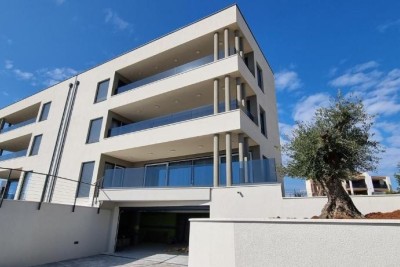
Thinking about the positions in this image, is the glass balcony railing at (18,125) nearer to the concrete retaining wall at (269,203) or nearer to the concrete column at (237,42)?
the concrete column at (237,42)

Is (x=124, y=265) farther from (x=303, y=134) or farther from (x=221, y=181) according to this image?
(x=303, y=134)

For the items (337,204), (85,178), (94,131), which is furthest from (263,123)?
(85,178)

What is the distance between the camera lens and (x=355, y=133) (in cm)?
837

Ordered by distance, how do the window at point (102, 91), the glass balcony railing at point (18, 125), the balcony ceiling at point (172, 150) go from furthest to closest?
1. the glass balcony railing at point (18, 125)
2. the window at point (102, 91)
3. the balcony ceiling at point (172, 150)

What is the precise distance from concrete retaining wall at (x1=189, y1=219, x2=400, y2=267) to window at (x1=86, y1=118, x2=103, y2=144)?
1424 cm

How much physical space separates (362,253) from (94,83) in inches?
839

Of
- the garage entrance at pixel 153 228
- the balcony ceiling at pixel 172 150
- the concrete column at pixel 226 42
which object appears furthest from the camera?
the garage entrance at pixel 153 228

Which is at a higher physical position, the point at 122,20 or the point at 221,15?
the point at 221,15

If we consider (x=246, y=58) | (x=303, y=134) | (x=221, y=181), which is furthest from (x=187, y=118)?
(x=303, y=134)

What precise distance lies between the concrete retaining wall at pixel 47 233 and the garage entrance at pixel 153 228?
6.78 feet

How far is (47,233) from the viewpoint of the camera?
11.5 m

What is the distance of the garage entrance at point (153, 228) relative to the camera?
55.6ft

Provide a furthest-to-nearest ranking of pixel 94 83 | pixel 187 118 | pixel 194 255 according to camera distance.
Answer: pixel 94 83
pixel 187 118
pixel 194 255

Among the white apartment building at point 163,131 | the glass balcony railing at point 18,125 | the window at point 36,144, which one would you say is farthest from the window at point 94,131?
the glass balcony railing at point 18,125
